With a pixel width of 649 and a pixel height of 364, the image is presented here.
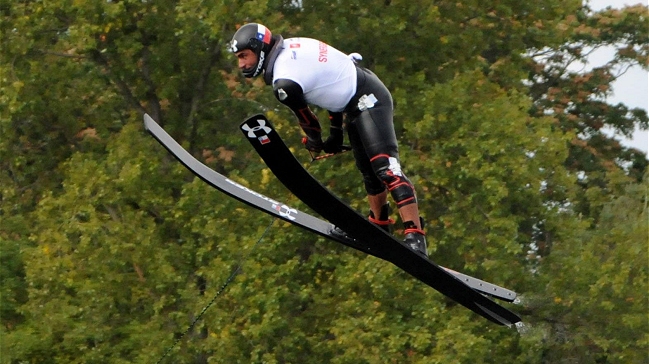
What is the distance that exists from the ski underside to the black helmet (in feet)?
1.09

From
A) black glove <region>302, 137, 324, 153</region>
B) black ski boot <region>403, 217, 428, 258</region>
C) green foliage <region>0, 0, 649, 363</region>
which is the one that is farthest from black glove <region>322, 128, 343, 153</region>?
green foliage <region>0, 0, 649, 363</region>

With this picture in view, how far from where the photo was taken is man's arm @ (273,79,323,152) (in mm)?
8438

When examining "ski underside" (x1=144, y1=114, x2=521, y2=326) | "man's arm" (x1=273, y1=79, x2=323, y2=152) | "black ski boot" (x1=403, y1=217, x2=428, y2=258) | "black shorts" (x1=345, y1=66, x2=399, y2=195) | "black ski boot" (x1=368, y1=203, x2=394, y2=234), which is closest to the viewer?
"man's arm" (x1=273, y1=79, x2=323, y2=152)

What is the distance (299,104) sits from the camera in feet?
28.2

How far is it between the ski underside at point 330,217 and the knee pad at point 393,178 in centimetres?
27

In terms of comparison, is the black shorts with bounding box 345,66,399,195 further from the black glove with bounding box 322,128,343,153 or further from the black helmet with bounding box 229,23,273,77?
the black helmet with bounding box 229,23,273,77

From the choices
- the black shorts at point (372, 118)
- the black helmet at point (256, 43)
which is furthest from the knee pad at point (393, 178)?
the black helmet at point (256, 43)

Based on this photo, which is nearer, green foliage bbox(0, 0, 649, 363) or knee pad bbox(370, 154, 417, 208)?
knee pad bbox(370, 154, 417, 208)

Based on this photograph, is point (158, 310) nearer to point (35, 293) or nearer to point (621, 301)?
point (35, 293)

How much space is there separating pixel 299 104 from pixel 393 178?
85 cm

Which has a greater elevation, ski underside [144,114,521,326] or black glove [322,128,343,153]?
black glove [322,128,343,153]

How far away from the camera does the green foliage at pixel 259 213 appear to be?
18.0 metres

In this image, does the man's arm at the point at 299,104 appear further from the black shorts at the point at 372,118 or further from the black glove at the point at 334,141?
the black shorts at the point at 372,118

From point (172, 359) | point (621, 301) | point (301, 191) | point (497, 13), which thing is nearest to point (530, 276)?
point (621, 301)
